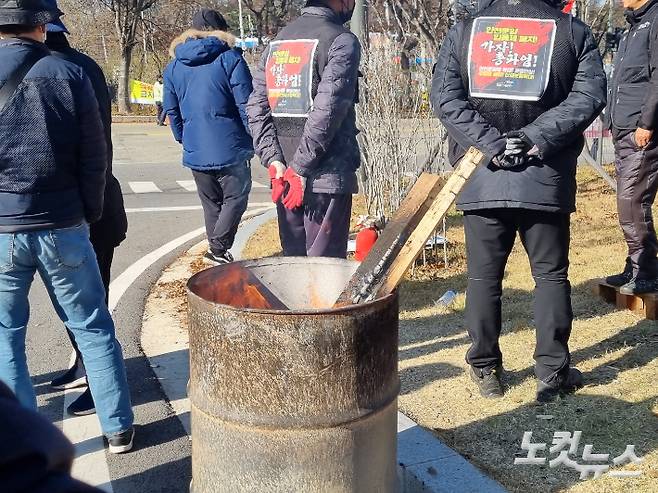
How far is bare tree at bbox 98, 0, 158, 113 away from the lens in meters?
31.6

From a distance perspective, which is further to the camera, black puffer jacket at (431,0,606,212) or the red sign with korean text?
the red sign with korean text

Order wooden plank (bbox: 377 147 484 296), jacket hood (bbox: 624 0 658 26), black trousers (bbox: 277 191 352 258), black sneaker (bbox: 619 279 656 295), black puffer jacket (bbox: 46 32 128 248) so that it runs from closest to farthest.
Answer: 1. wooden plank (bbox: 377 147 484 296)
2. black puffer jacket (bbox: 46 32 128 248)
3. black trousers (bbox: 277 191 352 258)
4. black sneaker (bbox: 619 279 656 295)
5. jacket hood (bbox: 624 0 658 26)

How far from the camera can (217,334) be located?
2.55 m

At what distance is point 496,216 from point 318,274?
1.13 metres

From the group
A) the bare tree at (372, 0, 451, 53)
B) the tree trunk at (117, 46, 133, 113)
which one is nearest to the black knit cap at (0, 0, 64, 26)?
the bare tree at (372, 0, 451, 53)

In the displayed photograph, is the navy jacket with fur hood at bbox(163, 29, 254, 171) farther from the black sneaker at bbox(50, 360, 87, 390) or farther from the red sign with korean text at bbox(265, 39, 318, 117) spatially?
the black sneaker at bbox(50, 360, 87, 390)

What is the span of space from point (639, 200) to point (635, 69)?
940mm

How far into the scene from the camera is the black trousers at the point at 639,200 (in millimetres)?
5246

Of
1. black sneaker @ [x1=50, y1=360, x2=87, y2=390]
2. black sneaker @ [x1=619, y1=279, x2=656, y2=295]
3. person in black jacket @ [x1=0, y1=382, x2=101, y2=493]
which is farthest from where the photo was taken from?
black sneaker @ [x1=619, y1=279, x2=656, y2=295]

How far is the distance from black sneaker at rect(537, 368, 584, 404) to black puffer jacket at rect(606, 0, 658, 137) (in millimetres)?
1978

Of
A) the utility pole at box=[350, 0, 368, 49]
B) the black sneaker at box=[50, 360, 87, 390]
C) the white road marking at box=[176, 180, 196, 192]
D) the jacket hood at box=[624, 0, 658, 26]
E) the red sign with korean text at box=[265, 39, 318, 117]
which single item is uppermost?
the utility pole at box=[350, 0, 368, 49]

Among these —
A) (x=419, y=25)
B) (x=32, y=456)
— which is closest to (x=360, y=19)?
(x=419, y=25)

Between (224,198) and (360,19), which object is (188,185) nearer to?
(360,19)

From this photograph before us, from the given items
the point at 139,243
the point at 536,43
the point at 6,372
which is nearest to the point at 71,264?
the point at 6,372
